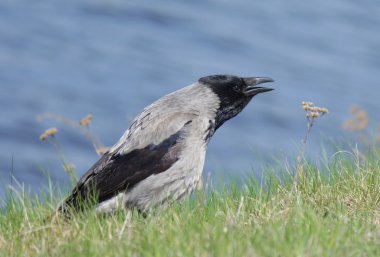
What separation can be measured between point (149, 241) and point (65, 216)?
1222 millimetres

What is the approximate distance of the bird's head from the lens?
319 inches

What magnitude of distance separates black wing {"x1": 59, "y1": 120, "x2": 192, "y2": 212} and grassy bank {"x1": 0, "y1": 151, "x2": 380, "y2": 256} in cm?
33

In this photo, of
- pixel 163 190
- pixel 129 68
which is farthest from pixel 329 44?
pixel 163 190

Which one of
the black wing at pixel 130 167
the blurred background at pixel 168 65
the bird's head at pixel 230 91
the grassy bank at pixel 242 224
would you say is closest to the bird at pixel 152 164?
the black wing at pixel 130 167

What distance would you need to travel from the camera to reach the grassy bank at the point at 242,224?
17.7ft

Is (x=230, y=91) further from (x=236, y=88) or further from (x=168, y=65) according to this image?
(x=168, y=65)

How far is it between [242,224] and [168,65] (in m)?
13.0

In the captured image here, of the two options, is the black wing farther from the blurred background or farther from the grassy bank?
the blurred background

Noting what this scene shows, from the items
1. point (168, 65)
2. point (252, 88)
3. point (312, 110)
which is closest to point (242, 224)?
point (312, 110)

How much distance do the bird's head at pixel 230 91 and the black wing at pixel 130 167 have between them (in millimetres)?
744

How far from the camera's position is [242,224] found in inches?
239

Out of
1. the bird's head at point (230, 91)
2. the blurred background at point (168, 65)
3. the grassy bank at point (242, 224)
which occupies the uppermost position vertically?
the bird's head at point (230, 91)

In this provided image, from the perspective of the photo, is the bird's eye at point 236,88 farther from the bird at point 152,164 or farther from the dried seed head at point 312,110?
the dried seed head at point 312,110

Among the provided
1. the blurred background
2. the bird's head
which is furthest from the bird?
the blurred background
